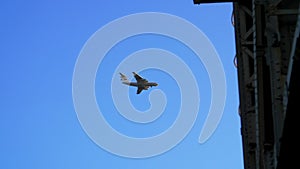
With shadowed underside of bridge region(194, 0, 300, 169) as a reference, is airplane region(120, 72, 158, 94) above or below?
→ above

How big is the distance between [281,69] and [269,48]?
1.58 feet

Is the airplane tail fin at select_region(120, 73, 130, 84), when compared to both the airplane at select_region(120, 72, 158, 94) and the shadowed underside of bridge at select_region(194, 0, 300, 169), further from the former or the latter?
the shadowed underside of bridge at select_region(194, 0, 300, 169)

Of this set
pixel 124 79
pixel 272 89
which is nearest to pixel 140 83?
pixel 124 79

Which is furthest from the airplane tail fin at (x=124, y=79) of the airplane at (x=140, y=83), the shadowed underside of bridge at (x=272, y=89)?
the shadowed underside of bridge at (x=272, y=89)

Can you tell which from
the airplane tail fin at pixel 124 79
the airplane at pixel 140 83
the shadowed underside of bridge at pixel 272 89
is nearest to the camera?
the shadowed underside of bridge at pixel 272 89

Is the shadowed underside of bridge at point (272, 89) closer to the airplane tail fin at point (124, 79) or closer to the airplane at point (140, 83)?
the airplane at point (140, 83)

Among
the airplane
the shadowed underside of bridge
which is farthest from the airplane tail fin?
the shadowed underside of bridge

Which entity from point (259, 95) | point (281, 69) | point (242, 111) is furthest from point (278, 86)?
point (242, 111)

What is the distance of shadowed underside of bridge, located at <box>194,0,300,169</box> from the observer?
29.5ft

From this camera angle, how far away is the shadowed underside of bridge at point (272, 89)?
898 centimetres

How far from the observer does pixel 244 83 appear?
15.3m

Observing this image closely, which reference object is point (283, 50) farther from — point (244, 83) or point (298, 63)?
point (244, 83)

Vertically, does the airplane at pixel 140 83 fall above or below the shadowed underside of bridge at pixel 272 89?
above

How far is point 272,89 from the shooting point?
36.4ft
